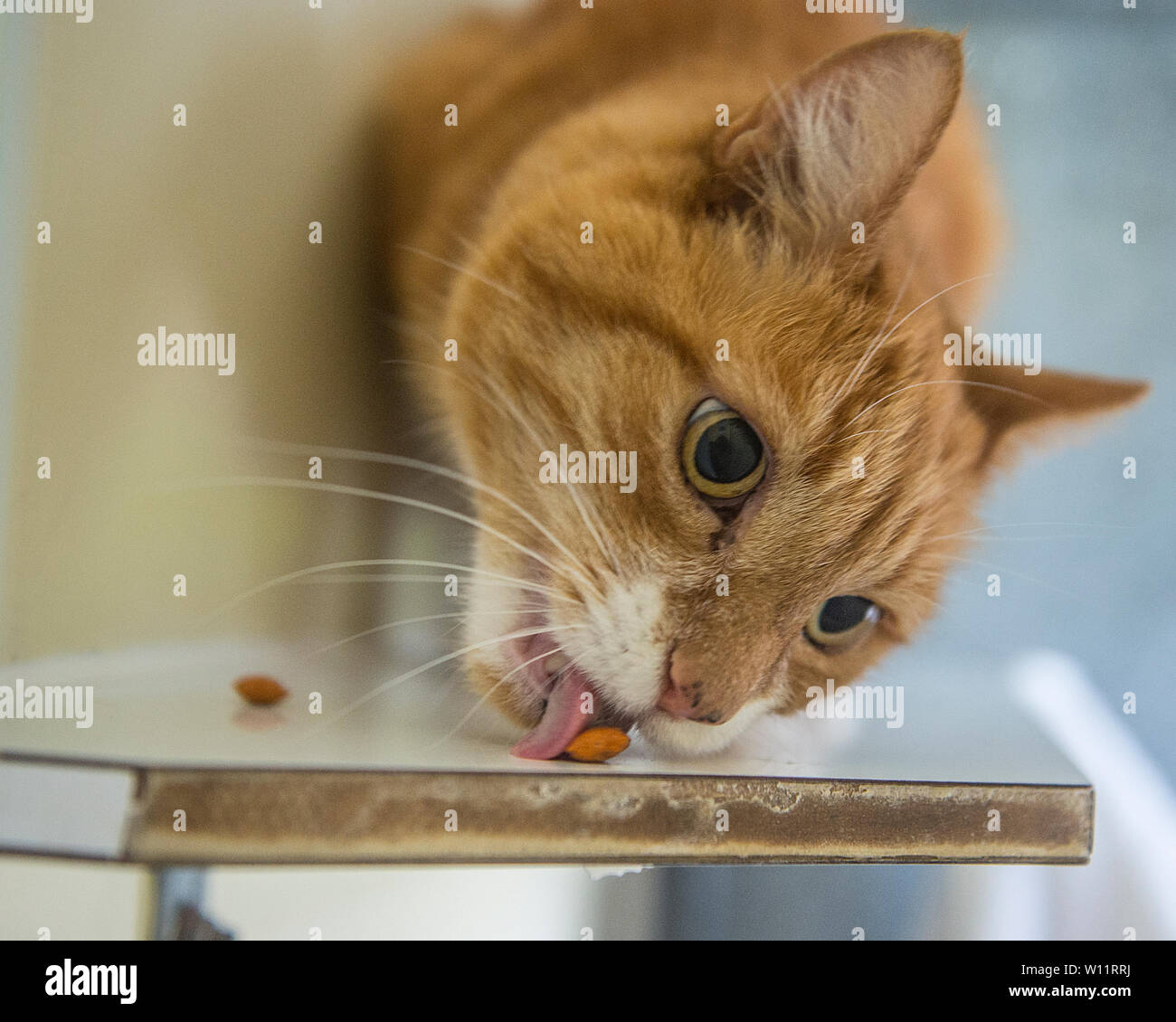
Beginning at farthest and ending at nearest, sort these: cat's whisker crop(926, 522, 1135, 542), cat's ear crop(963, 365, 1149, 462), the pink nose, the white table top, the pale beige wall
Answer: cat's whisker crop(926, 522, 1135, 542), cat's ear crop(963, 365, 1149, 462), the pale beige wall, the pink nose, the white table top

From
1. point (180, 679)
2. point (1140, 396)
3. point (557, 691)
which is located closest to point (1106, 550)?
point (1140, 396)

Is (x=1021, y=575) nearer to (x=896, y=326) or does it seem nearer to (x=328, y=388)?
(x=896, y=326)

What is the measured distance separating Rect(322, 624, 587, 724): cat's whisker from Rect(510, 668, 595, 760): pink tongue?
0.04 meters

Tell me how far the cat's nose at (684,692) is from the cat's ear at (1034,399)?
17.7 inches

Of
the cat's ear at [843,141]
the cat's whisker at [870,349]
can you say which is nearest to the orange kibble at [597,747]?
the cat's whisker at [870,349]

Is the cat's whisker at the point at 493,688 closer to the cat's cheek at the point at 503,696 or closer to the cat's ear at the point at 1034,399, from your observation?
the cat's cheek at the point at 503,696

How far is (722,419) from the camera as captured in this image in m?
0.84

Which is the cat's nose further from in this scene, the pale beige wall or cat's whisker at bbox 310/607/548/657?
the pale beige wall

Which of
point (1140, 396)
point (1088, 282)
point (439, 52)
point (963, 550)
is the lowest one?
point (963, 550)

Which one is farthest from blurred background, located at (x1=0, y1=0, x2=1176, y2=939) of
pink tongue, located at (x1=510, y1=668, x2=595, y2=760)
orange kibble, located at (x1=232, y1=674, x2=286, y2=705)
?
pink tongue, located at (x1=510, y1=668, x2=595, y2=760)

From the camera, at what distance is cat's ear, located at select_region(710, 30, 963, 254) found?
79cm

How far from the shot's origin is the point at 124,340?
37.2 inches

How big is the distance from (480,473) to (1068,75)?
1.03m

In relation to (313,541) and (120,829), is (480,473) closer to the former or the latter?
(313,541)
